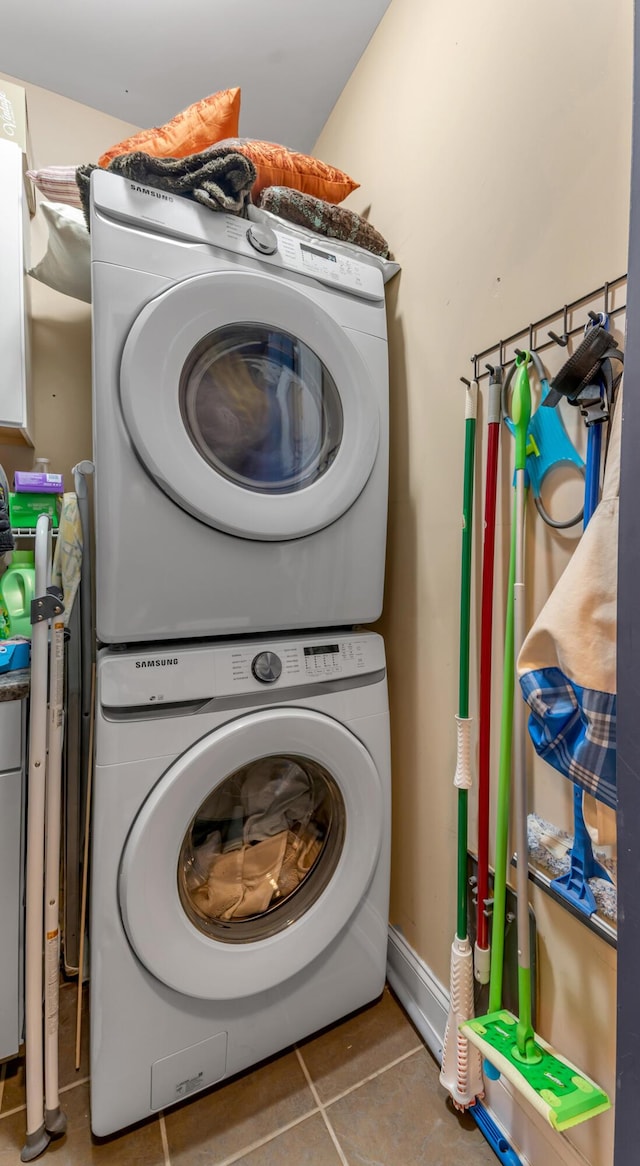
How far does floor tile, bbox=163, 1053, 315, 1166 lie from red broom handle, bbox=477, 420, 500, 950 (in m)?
0.53

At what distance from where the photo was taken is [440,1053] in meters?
1.09

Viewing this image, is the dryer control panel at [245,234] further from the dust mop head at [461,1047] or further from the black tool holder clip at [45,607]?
the dust mop head at [461,1047]

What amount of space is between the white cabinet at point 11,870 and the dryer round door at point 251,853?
0.30 meters

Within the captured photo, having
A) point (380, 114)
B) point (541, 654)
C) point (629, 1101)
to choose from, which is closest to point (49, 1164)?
point (629, 1101)

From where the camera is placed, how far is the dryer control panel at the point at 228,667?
0.89 metres

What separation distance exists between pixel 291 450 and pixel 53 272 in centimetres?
87

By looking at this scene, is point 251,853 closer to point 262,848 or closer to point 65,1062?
point 262,848

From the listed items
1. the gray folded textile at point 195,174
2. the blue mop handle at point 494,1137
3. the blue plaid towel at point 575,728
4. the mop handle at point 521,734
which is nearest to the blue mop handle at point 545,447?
the mop handle at point 521,734

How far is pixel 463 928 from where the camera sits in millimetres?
985

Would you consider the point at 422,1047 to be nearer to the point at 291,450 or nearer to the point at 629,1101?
the point at 629,1101

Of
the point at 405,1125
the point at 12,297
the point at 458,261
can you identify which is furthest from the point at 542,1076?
the point at 12,297

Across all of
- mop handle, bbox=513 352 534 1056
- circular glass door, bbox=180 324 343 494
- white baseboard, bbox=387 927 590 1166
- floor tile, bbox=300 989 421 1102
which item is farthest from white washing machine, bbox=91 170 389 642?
floor tile, bbox=300 989 421 1102

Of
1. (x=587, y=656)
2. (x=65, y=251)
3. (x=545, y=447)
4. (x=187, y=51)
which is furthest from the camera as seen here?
(x=187, y=51)

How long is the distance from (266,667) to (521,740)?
49 cm
